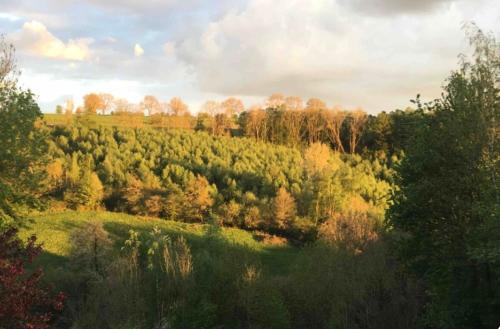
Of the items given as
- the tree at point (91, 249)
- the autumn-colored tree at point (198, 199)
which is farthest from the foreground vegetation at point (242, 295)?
the autumn-colored tree at point (198, 199)

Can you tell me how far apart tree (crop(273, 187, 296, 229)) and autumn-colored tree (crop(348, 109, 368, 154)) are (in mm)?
37221

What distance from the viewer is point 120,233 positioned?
56.3 meters

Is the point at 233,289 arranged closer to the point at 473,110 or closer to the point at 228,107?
the point at 473,110

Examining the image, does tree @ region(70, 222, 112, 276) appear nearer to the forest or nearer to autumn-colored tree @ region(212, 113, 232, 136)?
the forest

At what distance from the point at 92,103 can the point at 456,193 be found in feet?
361

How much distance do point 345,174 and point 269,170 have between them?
44.8 ft

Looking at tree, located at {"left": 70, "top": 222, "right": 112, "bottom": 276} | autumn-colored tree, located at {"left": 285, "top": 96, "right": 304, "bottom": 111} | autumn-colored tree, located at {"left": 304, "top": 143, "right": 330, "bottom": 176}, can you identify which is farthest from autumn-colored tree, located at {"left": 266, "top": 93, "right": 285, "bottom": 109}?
tree, located at {"left": 70, "top": 222, "right": 112, "bottom": 276}

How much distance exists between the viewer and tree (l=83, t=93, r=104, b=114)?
116438 mm

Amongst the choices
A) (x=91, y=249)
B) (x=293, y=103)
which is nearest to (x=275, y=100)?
(x=293, y=103)

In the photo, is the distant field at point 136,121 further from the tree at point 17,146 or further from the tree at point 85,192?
the tree at point 17,146

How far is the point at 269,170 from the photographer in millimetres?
77875

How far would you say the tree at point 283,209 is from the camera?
2530 inches

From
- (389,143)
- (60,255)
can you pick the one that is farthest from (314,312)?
(389,143)

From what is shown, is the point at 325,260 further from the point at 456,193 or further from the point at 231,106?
the point at 231,106
